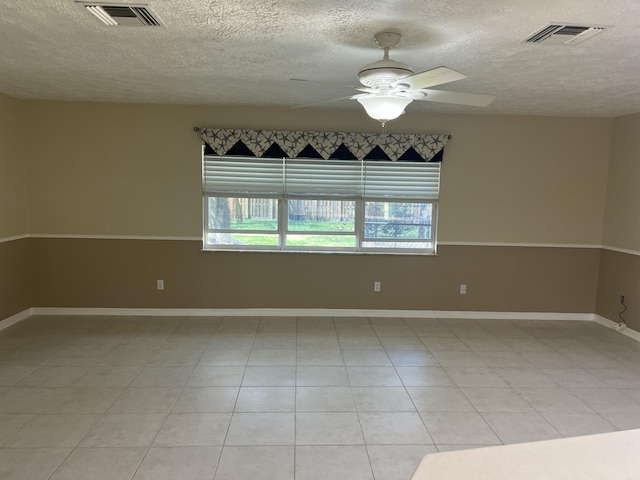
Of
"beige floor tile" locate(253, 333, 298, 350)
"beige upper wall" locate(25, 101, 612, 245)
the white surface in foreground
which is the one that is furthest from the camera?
"beige upper wall" locate(25, 101, 612, 245)

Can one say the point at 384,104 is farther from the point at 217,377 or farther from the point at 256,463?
the point at 217,377

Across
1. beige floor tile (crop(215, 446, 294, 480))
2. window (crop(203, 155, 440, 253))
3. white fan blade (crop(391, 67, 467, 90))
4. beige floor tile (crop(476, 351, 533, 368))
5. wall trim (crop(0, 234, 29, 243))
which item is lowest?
beige floor tile (crop(215, 446, 294, 480))

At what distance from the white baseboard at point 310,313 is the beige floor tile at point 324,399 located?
176 cm

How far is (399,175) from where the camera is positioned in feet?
15.4

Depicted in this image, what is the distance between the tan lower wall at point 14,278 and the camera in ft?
13.5

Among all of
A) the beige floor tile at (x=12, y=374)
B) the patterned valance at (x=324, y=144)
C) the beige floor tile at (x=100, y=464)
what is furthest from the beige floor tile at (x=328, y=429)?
the patterned valance at (x=324, y=144)

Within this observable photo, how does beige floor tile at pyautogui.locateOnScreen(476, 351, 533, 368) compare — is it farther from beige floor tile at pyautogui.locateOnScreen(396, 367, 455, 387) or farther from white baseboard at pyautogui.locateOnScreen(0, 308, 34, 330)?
white baseboard at pyautogui.locateOnScreen(0, 308, 34, 330)

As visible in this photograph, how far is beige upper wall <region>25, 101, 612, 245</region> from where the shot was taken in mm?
4438

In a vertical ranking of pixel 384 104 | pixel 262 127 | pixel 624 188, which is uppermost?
pixel 262 127

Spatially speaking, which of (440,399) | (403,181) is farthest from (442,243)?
(440,399)

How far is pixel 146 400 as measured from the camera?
9.21ft

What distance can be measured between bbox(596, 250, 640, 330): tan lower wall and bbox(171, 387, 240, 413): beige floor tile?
425cm

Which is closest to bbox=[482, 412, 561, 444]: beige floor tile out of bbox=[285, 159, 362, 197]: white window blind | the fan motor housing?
the fan motor housing

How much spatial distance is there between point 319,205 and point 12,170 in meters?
3.33
